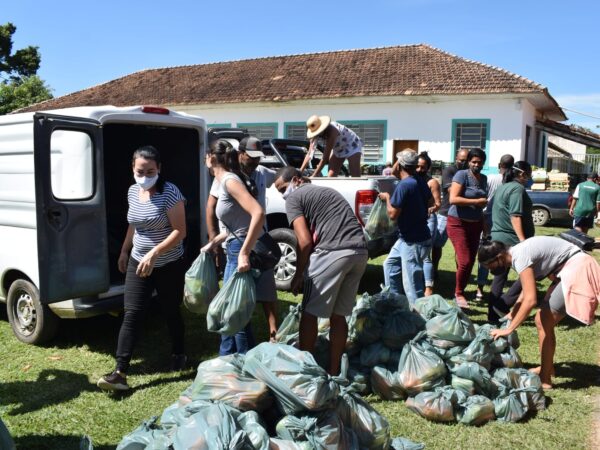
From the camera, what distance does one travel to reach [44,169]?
13.2ft

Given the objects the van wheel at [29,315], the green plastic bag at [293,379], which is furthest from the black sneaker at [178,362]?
the green plastic bag at [293,379]

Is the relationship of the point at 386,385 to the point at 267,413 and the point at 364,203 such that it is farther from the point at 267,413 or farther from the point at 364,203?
the point at 364,203

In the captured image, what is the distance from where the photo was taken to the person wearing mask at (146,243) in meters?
4.04

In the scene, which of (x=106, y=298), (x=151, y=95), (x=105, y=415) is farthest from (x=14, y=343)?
(x=151, y=95)

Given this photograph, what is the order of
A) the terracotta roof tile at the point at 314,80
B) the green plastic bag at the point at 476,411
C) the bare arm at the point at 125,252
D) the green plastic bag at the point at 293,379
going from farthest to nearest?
1. the terracotta roof tile at the point at 314,80
2. the bare arm at the point at 125,252
3. the green plastic bag at the point at 476,411
4. the green plastic bag at the point at 293,379

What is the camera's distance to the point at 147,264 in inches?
159

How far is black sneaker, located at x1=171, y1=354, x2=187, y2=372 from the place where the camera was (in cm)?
448

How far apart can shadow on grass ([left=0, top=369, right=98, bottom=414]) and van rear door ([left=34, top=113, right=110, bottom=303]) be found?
26.4 inches

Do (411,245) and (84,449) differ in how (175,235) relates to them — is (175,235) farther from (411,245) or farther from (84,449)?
(411,245)

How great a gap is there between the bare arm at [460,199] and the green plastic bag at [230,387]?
3.84 meters

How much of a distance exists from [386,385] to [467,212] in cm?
294

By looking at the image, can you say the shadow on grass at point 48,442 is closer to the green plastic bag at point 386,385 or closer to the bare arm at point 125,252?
the bare arm at point 125,252

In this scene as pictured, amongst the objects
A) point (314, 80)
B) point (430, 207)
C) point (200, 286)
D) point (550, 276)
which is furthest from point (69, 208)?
point (314, 80)

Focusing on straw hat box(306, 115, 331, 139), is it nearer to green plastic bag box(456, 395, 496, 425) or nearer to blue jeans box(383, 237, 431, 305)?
blue jeans box(383, 237, 431, 305)
